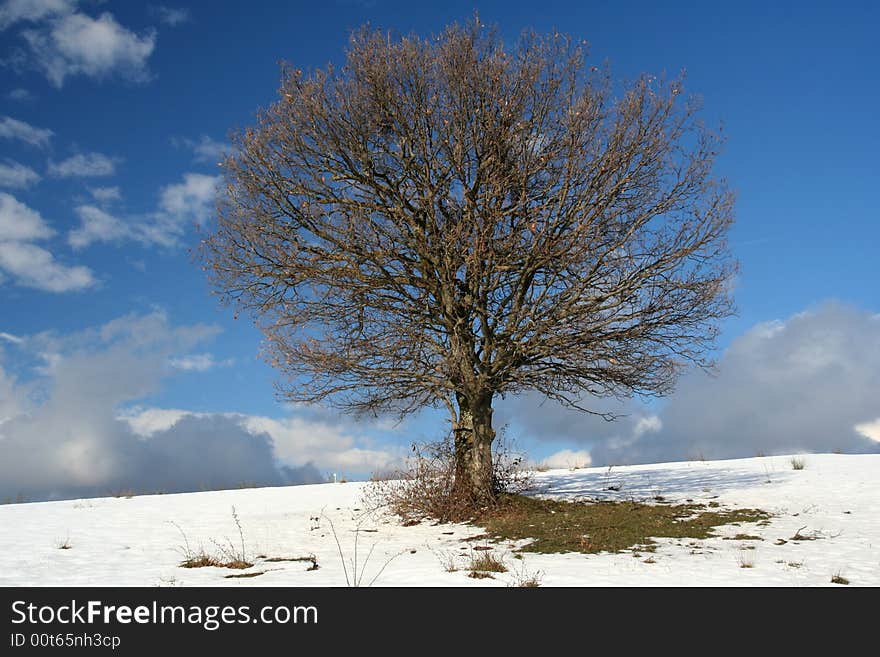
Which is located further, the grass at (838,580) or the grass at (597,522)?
the grass at (597,522)

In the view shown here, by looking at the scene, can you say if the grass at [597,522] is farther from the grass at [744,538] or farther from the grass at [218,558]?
the grass at [218,558]

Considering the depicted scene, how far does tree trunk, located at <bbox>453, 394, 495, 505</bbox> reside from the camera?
593 inches

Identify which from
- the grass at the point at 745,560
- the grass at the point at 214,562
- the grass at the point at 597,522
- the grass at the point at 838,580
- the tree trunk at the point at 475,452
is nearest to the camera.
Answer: the grass at the point at 838,580

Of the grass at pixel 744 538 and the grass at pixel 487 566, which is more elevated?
the grass at pixel 487 566

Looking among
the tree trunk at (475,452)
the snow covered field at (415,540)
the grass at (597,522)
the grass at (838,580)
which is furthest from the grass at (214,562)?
the grass at (838,580)

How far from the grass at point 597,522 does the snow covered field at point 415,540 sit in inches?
21.0

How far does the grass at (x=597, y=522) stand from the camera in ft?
36.5

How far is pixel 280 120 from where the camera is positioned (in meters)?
14.9

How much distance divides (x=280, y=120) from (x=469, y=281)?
18.0 ft

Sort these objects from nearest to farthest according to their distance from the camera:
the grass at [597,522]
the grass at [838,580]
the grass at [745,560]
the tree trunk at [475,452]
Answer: the grass at [838,580] < the grass at [745,560] < the grass at [597,522] < the tree trunk at [475,452]

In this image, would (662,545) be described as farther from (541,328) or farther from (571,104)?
(571,104)

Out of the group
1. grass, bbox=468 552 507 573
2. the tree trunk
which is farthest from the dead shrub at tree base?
grass, bbox=468 552 507 573
